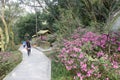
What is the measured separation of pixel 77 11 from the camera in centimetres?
1852

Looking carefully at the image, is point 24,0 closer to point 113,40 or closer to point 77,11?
point 77,11

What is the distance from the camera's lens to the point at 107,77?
302 inches

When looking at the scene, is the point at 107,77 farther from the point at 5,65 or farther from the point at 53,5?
the point at 53,5

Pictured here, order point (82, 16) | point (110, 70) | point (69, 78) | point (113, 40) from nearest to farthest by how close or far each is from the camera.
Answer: point (110, 70), point (69, 78), point (113, 40), point (82, 16)

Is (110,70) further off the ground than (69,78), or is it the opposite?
(110,70)

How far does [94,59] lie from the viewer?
7.97 meters

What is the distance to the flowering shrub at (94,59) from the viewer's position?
7574mm

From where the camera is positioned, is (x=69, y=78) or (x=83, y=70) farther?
(x=69, y=78)

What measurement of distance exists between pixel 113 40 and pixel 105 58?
3.33 metres

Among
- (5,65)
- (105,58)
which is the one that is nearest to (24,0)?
(5,65)

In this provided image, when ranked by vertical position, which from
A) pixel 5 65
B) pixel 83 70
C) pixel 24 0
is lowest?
pixel 5 65

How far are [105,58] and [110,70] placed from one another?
541 mm

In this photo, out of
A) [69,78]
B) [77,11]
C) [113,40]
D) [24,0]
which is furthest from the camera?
[24,0]

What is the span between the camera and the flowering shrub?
757cm
